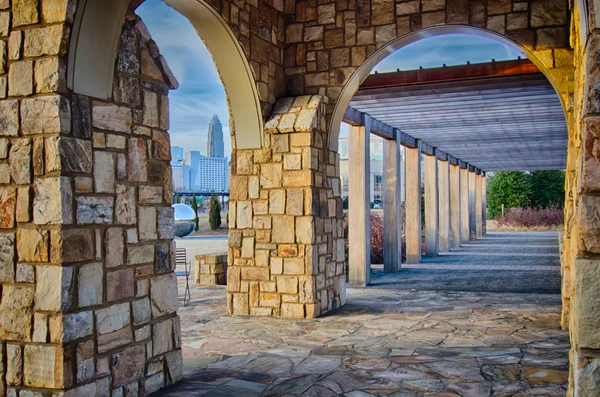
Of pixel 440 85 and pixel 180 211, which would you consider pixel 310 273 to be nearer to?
pixel 440 85

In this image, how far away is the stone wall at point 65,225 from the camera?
332 centimetres

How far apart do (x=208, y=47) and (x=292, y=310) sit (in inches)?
116

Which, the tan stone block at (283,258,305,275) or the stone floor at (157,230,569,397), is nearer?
the stone floor at (157,230,569,397)

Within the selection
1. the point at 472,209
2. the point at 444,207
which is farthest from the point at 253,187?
the point at 472,209

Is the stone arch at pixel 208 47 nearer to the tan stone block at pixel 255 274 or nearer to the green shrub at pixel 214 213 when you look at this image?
the tan stone block at pixel 255 274

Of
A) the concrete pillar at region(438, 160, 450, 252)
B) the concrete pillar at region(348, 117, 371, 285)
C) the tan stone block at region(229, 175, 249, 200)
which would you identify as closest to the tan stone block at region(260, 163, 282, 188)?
the tan stone block at region(229, 175, 249, 200)

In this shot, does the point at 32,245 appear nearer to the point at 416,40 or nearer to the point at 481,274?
the point at 416,40

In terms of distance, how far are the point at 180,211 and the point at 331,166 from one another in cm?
1363

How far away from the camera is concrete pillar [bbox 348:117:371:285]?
9.58m

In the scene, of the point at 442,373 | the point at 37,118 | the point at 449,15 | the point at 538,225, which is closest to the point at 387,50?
the point at 449,15

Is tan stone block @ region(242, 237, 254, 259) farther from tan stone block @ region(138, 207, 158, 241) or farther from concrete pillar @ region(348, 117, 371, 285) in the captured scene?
concrete pillar @ region(348, 117, 371, 285)

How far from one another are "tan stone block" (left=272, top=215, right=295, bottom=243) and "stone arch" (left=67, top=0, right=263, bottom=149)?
869mm

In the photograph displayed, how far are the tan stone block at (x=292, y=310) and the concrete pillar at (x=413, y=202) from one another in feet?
23.0

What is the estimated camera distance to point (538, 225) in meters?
29.0
